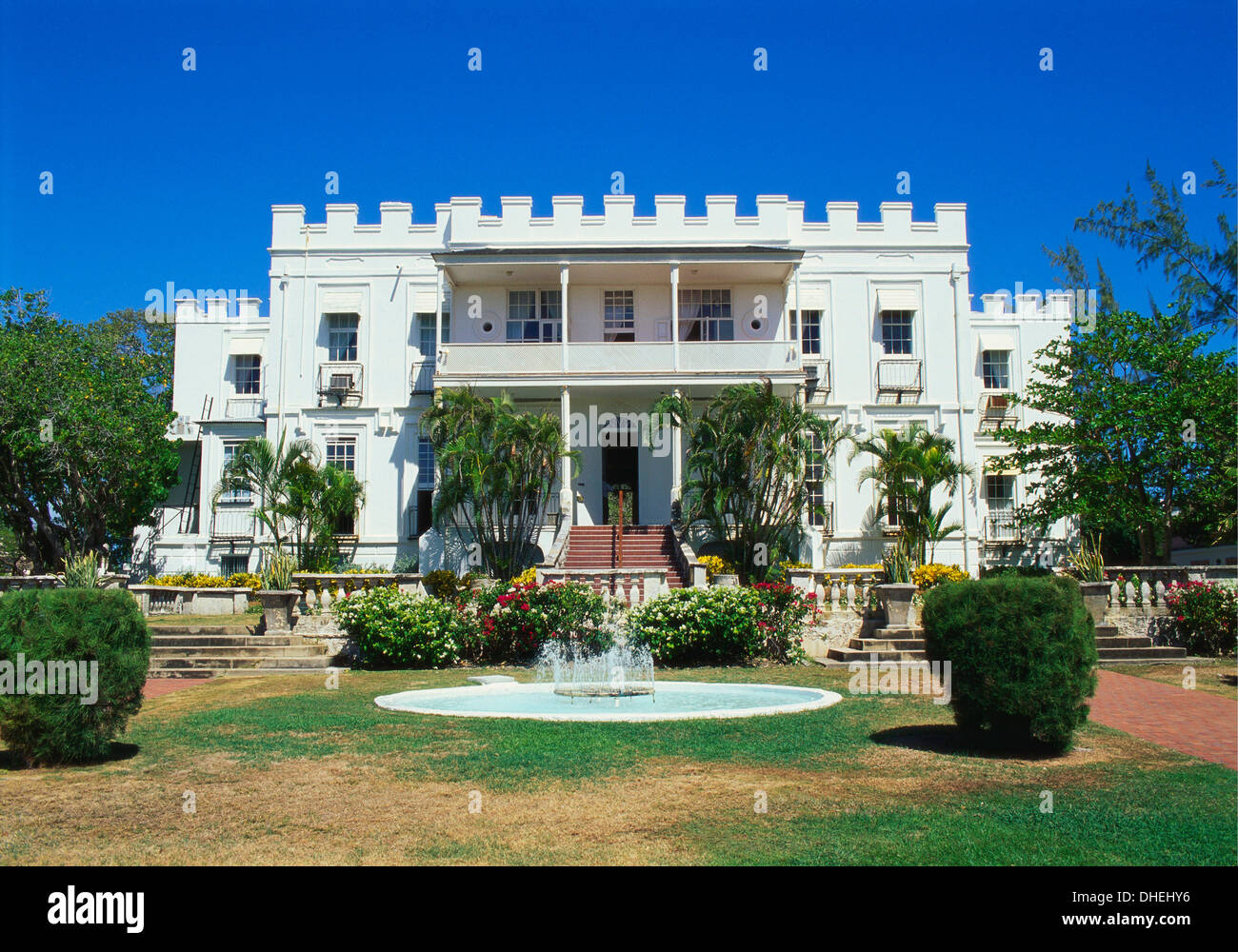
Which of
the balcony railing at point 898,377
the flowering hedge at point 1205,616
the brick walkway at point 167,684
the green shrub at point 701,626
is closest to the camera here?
the brick walkway at point 167,684

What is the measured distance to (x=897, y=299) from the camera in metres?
27.3

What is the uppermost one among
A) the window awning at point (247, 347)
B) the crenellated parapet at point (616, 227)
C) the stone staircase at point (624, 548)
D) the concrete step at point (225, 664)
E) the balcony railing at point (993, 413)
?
the crenellated parapet at point (616, 227)

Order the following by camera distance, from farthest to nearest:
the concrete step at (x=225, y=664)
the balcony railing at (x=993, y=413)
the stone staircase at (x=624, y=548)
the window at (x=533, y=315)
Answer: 1. the balcony railing at (x=993, y=413)
2. the window at (x=533, y=315)
3. the stone staircase at (x=624, y=548)
4. the concrete step at (x=225, y=664)

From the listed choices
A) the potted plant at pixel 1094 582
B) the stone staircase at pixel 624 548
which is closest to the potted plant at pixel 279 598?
the stone staircase at pixel 624 548

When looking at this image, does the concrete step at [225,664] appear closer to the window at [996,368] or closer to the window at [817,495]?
the window at [817,495]

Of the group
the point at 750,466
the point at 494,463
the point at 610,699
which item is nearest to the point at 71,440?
the point at 494,463

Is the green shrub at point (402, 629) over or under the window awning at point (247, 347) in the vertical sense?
under

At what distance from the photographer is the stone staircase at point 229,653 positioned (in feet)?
50.0

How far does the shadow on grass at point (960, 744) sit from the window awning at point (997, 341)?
20957 millimetres

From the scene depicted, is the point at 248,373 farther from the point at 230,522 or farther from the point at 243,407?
the point at 230,522

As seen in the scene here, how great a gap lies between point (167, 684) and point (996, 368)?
941 inches

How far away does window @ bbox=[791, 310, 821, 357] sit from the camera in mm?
27531

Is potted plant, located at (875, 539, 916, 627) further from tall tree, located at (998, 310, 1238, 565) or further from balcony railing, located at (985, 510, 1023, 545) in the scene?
balcony railing, located at (985, 510, 1023, 545)
